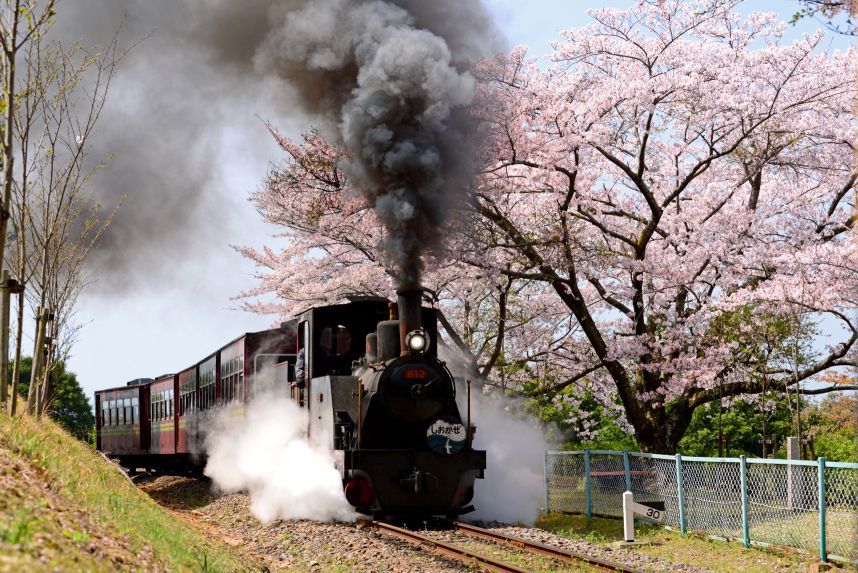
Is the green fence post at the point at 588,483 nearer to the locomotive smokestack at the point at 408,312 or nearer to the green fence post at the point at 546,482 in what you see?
the green fence post at the point at 546,482

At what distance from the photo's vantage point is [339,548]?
35.0 feet

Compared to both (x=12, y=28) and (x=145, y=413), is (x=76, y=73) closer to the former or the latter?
(x=12, y=28)

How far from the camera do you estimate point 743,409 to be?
36062 millimetres

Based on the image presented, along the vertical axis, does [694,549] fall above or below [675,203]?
below

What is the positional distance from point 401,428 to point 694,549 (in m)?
3.96

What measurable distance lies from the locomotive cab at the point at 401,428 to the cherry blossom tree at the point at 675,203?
5360mm

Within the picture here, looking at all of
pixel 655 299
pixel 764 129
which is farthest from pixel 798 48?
pixel 655 299

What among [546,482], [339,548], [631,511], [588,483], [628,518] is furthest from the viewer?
[546,482]

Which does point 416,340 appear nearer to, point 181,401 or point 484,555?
point 484,555

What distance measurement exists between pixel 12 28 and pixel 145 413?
1740cm

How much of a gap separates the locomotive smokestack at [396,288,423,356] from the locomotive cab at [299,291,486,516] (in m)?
0.01

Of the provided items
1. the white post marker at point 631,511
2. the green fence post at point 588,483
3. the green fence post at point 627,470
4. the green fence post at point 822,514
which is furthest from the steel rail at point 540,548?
the green fence post at point 588,483

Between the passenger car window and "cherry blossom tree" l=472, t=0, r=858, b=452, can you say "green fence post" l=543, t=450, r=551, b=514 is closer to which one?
"cherry blossom tree" l=472, t=0, r=858, b=452

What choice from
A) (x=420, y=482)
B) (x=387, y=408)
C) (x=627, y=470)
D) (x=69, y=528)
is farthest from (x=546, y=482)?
(x=69, y=528)
